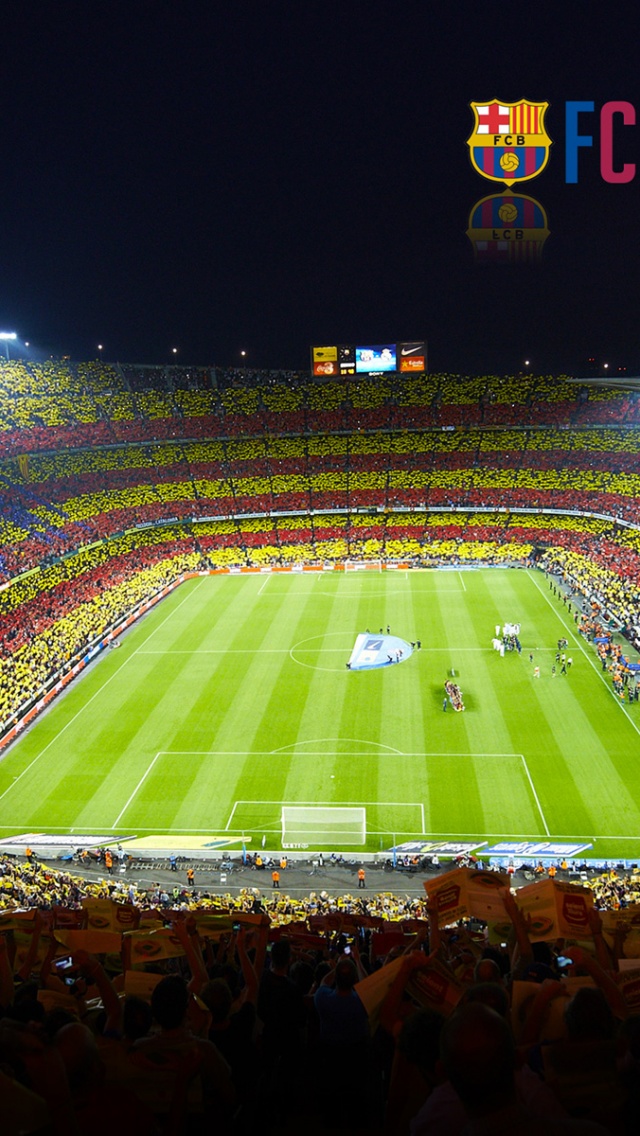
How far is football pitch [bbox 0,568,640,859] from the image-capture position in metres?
29.2

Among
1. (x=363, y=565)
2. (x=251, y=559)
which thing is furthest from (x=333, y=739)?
(x=251, y=559)

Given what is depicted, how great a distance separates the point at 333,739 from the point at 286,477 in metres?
47.8

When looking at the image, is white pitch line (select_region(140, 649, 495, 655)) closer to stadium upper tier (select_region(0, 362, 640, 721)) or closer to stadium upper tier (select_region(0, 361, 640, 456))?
stadium upper tier (select_region(0, 362, 640, 721))

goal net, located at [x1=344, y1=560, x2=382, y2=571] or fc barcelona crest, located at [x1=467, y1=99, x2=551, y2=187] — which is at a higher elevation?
fc barcelona crest, located at [x1=467, y1=99, x2=551, y2=187]

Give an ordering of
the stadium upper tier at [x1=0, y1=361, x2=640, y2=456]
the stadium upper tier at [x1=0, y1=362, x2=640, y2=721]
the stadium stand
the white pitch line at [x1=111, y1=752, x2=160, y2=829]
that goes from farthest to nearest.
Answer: the stadium upper tier at [x1=0, y1=361, x2=640, y2=456] < the stadium upper tier at [x1=0, y1=362, x2=640, y2=721] < the white pitch line at [x1=111, y1=752, x2=160, y2=829] < the stadium stand

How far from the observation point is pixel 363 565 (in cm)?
6650

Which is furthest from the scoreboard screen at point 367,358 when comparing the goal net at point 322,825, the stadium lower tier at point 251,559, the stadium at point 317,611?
the goal net at point 322,825

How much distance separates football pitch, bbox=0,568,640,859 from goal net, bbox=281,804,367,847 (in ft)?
0.92

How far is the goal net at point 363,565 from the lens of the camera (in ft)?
217

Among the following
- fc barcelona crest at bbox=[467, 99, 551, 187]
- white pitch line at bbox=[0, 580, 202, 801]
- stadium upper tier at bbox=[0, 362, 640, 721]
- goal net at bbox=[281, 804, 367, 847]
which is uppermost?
fc barcelona crest at bbox=[467, 99, 551, 187]

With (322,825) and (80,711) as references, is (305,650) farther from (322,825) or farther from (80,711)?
(322,825)

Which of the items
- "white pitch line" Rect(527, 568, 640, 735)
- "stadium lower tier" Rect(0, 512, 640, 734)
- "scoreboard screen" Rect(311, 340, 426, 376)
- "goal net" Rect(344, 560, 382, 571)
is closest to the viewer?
"white pitch line" Rect(527, 568, 640, 735)

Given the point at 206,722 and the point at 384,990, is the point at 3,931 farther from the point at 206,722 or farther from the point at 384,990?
the point at 206,722

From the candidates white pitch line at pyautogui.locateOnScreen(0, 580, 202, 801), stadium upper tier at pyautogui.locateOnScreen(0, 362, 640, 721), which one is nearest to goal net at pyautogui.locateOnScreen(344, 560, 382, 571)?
stadium upper tier at pyautogui.locateOnScreen(0, 362, 640, 721)
